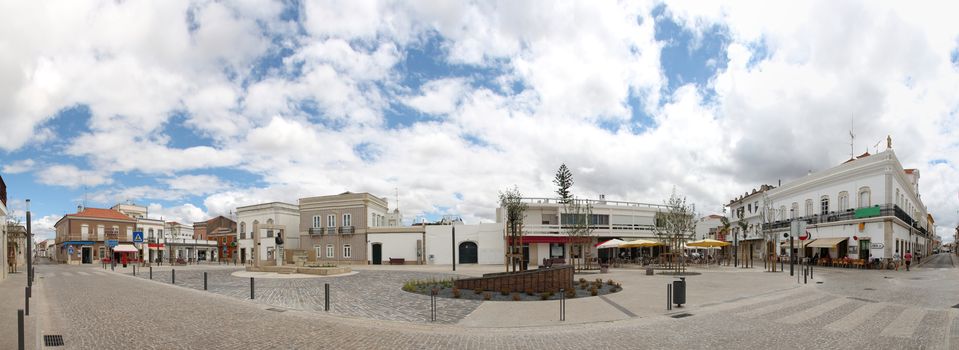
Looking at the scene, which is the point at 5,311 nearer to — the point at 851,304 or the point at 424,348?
the point at 424,348

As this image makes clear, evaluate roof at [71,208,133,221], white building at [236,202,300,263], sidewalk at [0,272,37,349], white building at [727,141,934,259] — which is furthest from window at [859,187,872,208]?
roof at [71,208,133,221]

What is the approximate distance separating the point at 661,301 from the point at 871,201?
31341mm

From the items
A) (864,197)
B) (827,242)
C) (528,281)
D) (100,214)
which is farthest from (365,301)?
(100,214)

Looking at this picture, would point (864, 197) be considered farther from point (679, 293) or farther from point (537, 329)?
point (537, 329)

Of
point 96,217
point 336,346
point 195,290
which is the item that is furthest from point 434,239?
point 96,217

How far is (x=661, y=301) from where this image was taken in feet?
48.9

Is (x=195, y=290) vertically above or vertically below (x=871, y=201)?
below

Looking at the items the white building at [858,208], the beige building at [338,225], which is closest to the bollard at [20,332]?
the white building at [858,208]

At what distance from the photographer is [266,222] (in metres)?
58.5

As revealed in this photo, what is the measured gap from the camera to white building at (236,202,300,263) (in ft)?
188

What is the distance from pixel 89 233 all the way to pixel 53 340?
69.3m

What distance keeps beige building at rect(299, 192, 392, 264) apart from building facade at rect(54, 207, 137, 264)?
94.5ft

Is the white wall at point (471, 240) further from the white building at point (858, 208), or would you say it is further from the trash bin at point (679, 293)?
the trash bin at point (679, 293)

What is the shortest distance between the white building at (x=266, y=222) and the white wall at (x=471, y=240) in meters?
18.5
